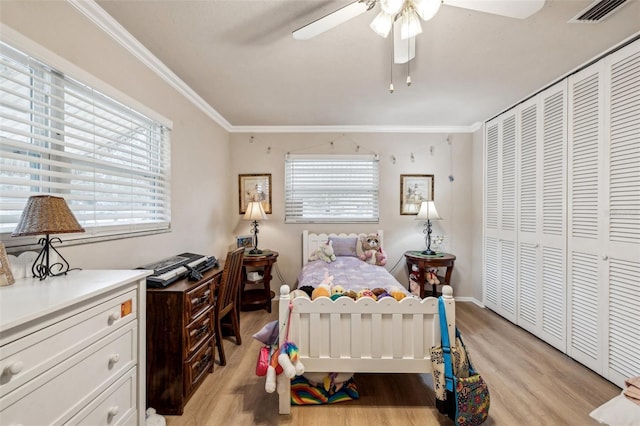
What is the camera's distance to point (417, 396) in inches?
75.0

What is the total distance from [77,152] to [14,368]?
129 centimetres

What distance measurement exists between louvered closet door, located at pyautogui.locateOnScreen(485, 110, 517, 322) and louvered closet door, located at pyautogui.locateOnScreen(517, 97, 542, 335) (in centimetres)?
10

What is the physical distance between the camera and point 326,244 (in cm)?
371

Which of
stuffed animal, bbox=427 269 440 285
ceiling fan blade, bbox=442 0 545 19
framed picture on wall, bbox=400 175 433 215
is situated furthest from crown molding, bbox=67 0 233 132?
stuffed animal, bbox=427 269 440 285

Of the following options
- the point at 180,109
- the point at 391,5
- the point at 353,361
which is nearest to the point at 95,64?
the point at 180,109

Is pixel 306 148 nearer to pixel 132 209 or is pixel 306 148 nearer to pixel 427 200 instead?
pixel 427 200

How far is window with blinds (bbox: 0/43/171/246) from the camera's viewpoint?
1257mm

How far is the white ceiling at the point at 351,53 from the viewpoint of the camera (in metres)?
1.68

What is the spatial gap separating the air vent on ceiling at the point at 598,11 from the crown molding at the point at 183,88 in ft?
6.97

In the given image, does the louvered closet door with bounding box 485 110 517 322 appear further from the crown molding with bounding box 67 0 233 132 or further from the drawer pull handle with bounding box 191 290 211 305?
the crown molding with bounding box 67 0 233 132

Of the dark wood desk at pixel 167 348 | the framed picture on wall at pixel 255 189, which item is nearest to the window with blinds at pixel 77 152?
the dark wood desk at pixel 167 348

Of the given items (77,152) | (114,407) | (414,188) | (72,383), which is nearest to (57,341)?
(72,383)

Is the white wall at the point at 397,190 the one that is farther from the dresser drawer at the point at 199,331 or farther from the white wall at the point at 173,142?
the dresser drawer at the point at 199,331

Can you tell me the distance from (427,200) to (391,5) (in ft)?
10.1
